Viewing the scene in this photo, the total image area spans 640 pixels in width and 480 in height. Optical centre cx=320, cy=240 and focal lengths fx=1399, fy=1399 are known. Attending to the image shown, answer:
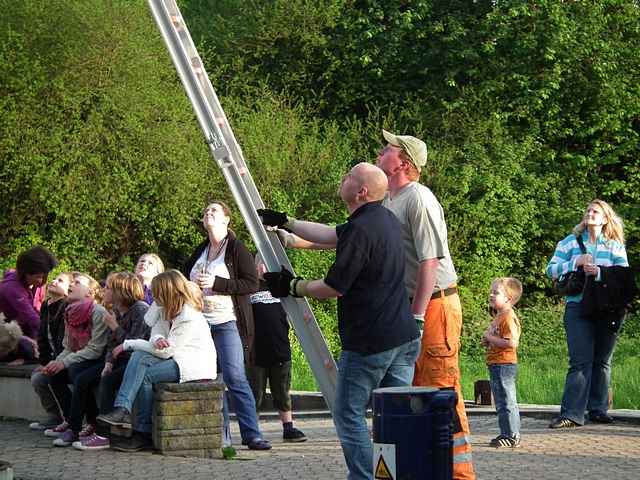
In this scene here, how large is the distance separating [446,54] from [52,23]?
8.96m

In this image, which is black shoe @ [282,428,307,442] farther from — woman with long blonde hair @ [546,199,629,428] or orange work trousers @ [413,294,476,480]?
orange work trousers @ [413,294,476,480]

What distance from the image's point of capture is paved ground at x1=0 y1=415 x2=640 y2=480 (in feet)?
31.7

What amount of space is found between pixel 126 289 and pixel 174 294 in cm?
114

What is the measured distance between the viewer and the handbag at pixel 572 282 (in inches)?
502

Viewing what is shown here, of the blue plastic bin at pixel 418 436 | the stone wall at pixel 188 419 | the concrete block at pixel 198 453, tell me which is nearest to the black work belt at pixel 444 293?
the blue plastic bin at pixel 418 436

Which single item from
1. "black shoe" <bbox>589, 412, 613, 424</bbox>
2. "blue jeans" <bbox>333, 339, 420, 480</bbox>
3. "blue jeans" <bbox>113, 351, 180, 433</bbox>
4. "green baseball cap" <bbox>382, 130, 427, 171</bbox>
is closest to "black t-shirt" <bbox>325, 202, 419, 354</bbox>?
"blue jeans" <bbox>333, 339, 420, 480</bbox>

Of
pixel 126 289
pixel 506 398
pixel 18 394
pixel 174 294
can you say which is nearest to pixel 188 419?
pixel 174 294

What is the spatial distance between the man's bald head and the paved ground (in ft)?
7.99

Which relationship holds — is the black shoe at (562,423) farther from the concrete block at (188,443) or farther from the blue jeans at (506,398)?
the concrete block at (188,443)

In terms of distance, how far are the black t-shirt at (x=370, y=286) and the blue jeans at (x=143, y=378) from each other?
11.1ft

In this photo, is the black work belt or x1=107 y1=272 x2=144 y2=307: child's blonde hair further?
x1=107 y1=272 x2=144 y2=307: child's blonde hair

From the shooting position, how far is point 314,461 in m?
10.4

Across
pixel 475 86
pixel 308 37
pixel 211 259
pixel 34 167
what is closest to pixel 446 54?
pixel 475 86

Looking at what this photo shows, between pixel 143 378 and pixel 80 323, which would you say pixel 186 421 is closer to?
pixel 143 378
